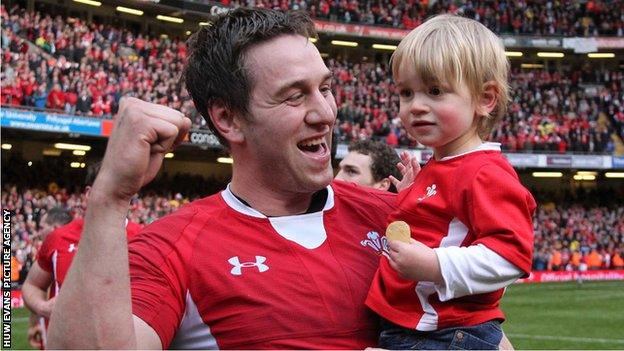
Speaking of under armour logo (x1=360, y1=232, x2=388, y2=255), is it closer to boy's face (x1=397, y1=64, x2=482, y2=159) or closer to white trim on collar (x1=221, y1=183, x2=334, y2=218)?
white trim on collar (x1=221, y1=183, x2=334, y2=218)

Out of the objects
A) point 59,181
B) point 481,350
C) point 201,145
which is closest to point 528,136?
point 201,145

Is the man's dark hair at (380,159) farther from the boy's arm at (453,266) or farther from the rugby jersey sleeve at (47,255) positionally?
the boy's arm at (453,266)

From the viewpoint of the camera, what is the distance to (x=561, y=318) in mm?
18766

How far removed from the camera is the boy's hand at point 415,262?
9.27ft

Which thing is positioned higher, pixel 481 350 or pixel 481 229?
pixel 481 229

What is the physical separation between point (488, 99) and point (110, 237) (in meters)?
1.63

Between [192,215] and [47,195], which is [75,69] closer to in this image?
[47,195]

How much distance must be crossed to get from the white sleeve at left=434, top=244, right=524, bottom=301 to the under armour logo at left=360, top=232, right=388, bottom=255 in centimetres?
31

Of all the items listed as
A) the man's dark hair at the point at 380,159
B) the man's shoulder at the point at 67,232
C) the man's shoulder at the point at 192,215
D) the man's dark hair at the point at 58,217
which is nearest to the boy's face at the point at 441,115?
the man's shoulder at the point at 192,215

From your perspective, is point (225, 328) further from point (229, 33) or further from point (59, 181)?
point (59, 181)

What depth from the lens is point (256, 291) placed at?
2723 millimetres

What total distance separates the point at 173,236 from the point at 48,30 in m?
26.5

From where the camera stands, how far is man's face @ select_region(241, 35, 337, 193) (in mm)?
2957

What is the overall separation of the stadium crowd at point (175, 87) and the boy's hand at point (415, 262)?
Answer: 13057 millimetres
